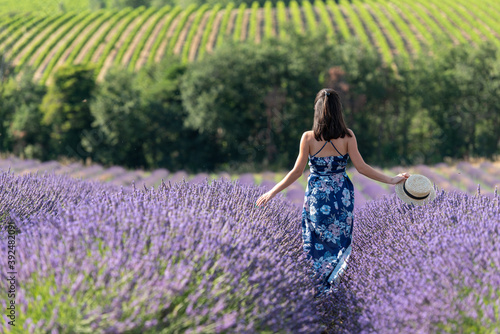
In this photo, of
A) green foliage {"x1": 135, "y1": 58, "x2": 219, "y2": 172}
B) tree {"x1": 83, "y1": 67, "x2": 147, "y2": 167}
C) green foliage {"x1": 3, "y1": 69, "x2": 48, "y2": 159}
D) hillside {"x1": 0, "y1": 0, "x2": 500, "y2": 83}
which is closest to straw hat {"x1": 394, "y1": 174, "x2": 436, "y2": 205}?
green foliage {"x1": 135, "y1": 58, "x2": 219, "y2": 172}

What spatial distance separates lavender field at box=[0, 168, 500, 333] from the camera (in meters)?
2.04

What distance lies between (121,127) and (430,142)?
652 inches

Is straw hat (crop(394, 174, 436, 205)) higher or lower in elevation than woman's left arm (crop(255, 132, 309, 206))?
lower

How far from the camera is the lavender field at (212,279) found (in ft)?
6.70

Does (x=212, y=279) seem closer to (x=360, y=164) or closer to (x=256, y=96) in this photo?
(x=360, y=164)

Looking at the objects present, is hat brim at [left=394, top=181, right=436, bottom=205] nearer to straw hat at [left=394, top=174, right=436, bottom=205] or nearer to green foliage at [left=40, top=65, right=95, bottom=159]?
straw hat at [left=394, top=174, right=436, bottom=205]

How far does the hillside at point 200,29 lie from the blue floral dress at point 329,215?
34.3m

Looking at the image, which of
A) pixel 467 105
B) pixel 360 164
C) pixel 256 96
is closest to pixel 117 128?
pixel 256 96

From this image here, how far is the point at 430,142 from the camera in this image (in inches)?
1068

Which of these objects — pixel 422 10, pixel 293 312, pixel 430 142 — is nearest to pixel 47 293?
pixel 293 312

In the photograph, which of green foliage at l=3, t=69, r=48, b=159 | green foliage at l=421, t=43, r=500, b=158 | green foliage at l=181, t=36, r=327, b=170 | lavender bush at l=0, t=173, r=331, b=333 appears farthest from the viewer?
green foliage at l=421, t=43, r=500, b=158

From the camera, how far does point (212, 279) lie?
2336mm

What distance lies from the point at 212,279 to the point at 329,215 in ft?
4.46

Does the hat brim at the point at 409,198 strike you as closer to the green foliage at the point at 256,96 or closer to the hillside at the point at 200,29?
the green foliage at the point at 256,96
